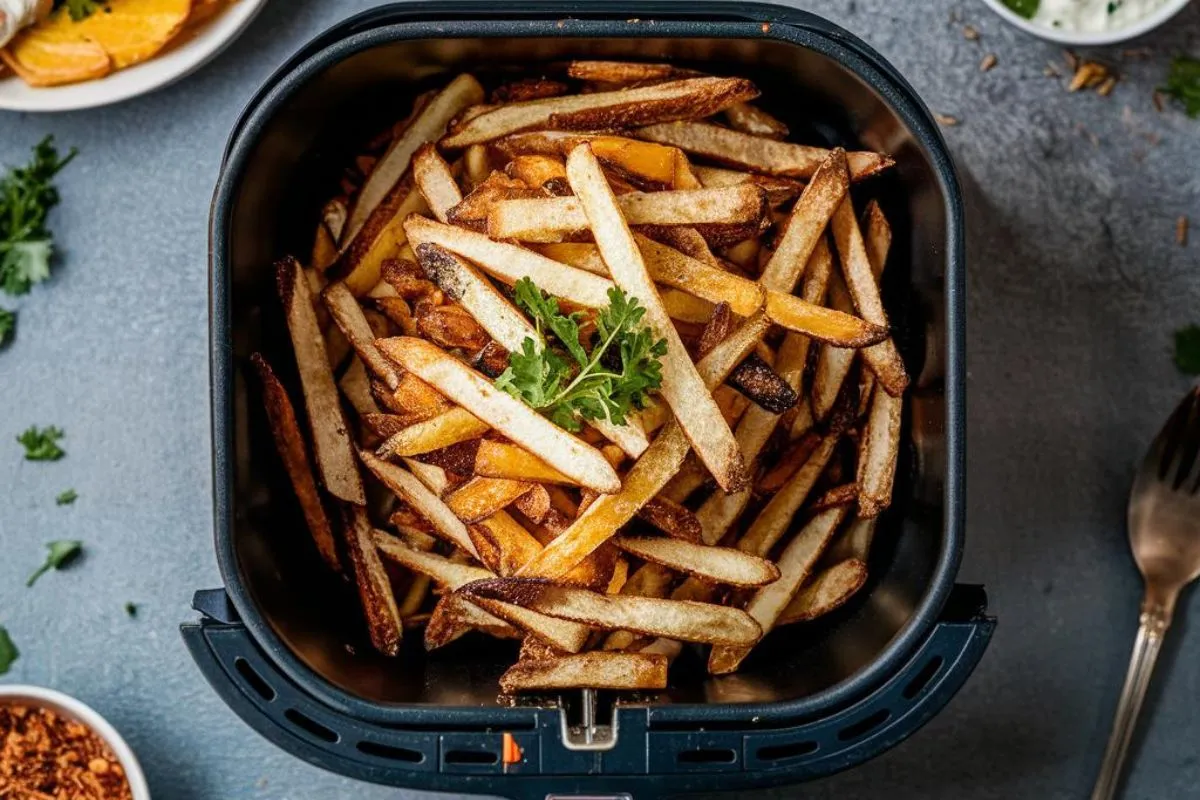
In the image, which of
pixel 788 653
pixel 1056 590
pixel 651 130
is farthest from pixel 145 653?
pixel 1056 590

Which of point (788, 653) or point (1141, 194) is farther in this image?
point (1141, 194)

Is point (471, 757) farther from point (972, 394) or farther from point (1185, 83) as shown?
point (1185, 83)

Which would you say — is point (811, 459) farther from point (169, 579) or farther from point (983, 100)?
point (169, 579)

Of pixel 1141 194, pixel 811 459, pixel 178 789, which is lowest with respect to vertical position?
pixel 178 789

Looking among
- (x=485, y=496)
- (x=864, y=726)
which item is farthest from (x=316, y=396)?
(x=864, y=726)

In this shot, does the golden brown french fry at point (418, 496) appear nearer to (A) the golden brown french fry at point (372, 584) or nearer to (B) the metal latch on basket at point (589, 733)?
(A) the golden brown french fry at point (372, 584)

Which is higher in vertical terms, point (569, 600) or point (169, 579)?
point (569, 600)

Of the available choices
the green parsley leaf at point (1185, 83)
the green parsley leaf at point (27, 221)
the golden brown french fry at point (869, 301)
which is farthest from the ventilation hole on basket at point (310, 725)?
the green parsley leaf at point (1185, 83)

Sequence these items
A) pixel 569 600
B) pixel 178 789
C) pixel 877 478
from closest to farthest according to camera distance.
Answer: pixel 569 600
pixel 877 478
pixel 178 789
